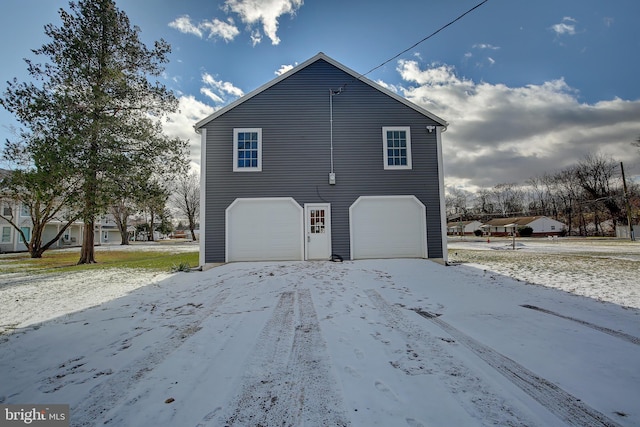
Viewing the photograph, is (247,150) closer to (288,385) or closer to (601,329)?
(288,385)

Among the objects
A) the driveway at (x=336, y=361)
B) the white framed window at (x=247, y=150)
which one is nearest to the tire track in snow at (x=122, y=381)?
the driveway at (x=336, y=361)

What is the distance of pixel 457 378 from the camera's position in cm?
250

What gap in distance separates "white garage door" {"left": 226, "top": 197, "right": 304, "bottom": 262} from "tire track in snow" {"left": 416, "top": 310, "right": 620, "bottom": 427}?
7.35 metres

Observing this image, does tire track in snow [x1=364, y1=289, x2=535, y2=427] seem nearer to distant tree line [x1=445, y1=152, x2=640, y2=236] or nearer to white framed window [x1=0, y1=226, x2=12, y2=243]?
white framed window [x1=0, y1=226, x2=12, y2=243]

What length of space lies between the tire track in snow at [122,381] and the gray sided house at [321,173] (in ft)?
20.3

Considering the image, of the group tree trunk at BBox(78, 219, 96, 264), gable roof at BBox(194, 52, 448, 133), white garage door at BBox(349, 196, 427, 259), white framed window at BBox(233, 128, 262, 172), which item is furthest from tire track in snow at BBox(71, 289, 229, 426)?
tree trunk at BBox(78, 219, 96, 264)

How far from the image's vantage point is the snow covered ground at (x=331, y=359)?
2072 millimetres

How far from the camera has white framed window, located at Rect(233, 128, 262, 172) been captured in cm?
1008

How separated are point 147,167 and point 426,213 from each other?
12.0 metres

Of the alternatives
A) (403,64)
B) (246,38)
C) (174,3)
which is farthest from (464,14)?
(174,3)

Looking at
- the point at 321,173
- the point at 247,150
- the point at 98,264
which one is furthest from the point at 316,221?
the point at 98,264

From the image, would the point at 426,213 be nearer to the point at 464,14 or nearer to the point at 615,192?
the point at 464,14

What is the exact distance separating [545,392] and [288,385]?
2.19m
